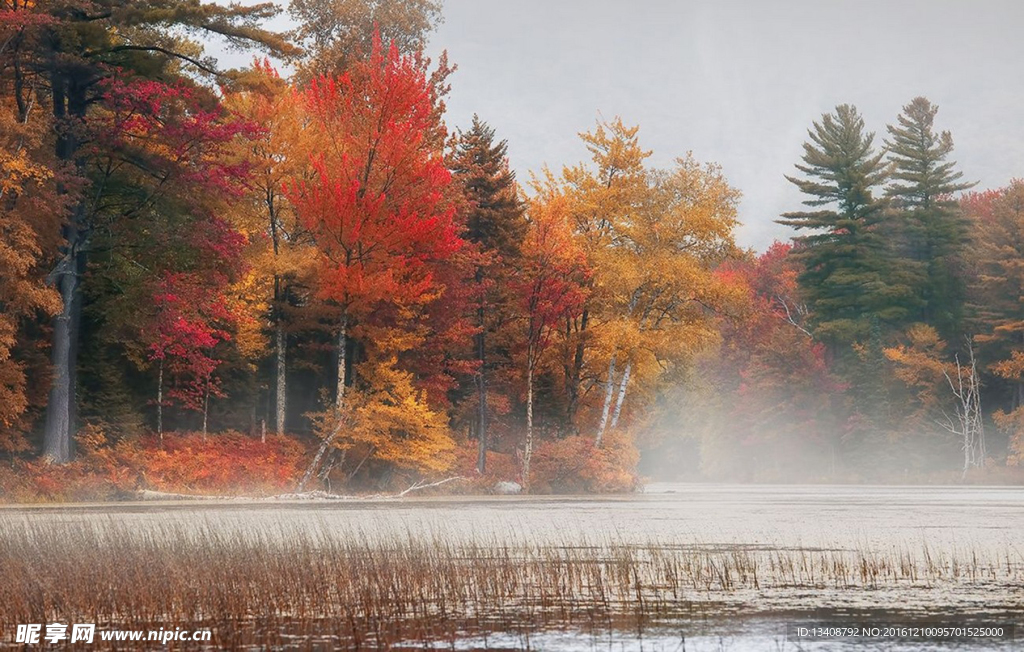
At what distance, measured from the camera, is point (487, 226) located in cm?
4966

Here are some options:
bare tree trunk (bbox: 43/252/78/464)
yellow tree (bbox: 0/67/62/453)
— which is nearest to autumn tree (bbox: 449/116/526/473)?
bare tree trunk (bbox: 43/252/78/464)

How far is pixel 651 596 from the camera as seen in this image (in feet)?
52.6

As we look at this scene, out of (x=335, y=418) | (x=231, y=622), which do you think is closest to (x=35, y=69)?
(x=335, y=418)

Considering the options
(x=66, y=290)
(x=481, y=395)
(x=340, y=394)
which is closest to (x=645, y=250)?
(x=481, y=395)

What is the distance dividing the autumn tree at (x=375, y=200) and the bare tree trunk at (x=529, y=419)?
24.5ft

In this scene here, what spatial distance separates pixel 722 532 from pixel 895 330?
180ft

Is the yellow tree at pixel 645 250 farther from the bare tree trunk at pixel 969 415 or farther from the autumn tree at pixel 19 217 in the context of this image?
the bare tree trunk at pixel 969 415

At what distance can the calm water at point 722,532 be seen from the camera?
13.4 m

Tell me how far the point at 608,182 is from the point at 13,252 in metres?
26.4

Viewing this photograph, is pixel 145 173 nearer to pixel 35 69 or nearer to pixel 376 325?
pixel 35 69

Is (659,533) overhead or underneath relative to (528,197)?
underneath

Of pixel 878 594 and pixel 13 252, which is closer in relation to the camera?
pixel 878 594


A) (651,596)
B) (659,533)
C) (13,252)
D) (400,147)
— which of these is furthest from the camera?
(400,147)

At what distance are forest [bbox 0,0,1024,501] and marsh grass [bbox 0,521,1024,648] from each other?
18.7 metres
